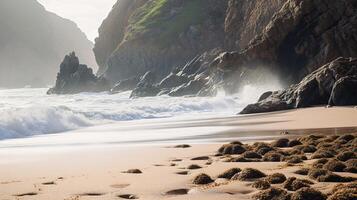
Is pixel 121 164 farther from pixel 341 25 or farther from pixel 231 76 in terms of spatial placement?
pixel 231 76

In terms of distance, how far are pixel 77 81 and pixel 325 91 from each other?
102 metres

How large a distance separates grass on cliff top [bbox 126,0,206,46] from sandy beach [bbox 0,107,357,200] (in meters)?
121

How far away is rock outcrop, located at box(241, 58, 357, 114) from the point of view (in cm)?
3091

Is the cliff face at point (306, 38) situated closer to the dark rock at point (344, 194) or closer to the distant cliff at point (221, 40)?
the distant cliff at point (221, 40)

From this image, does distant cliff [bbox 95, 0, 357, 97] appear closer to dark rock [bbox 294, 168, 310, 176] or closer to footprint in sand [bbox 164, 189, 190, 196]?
dark rock [bbox 294, 168, 310, 176]

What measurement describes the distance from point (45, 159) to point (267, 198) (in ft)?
28.2

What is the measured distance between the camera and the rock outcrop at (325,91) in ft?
101

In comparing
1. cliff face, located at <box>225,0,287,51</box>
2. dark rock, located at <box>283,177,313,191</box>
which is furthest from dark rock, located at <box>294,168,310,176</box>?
cliff face, located at <box>225,0,287,51</box>

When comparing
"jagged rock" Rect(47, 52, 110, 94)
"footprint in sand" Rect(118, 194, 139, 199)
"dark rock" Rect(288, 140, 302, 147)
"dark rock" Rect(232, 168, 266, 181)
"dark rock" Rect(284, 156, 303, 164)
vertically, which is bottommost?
"footprint in sand" Rect(118, 194, 139, 199)

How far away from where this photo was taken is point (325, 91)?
3347 cm

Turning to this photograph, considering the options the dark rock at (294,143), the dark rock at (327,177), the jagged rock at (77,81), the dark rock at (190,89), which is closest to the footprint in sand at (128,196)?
the dark rock at (327,177)

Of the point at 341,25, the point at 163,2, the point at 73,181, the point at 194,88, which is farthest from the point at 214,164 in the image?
the point at 163,2

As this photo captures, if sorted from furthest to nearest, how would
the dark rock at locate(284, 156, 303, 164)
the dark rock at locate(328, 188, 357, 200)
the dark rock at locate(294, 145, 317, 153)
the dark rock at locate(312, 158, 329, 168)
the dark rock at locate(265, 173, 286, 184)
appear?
1. the dark rock at locate(294, 145, 317, 153)
2. the dark rock at locate(284, 156, 303, 164)
3. the dark rock at locate(312, 158, 329, 168)
4. the dark rock at locate(265, 173, 286, 184)
5. the dark rock at locate(328, 188, 357, 200)

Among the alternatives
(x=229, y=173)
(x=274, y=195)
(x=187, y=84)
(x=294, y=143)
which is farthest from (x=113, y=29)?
(x=274, y=195)
